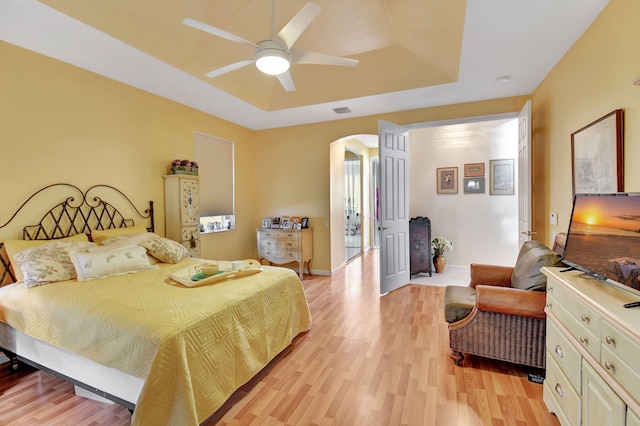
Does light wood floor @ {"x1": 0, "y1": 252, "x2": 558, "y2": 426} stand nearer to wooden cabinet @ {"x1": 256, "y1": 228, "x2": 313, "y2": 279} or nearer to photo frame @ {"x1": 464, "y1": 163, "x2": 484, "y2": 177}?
wooden cabinet @ {"x1": 256, "y1": 228, "x2": 313, "y2": 279}

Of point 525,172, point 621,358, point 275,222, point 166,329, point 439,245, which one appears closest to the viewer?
point 621,358

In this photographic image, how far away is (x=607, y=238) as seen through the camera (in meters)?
1.53

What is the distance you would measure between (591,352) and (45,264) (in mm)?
3649

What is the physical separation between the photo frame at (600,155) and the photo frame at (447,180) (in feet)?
9.65

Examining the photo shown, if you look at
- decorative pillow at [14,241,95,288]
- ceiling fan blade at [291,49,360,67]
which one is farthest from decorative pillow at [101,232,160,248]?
ceiling fan blade at [291,49,360,67]

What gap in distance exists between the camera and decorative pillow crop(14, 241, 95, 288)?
234 centimetres

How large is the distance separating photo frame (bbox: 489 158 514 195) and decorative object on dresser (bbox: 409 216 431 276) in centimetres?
143

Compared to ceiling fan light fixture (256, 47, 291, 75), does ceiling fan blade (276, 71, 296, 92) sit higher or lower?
higher

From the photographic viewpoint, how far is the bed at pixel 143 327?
159cm

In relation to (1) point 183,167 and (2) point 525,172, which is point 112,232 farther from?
(2) point 525,172

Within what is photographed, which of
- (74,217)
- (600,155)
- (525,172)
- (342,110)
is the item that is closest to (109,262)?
(74,217)

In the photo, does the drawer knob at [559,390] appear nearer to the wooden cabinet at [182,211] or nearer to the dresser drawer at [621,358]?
the dresser drawer at [621,358]

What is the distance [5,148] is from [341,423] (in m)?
3.55

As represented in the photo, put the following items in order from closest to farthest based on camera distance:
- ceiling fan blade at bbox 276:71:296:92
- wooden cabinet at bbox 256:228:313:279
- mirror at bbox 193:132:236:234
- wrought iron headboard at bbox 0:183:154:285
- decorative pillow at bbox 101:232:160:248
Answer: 1. ceiling fan blade at bbox 276:71:296:92
2. wrought iron headboard at bbox 0:183:154:285
3. decorative pillow at bbox 101:232:160:248
4. mirror at bbox 193:132:236:234
5. wooden cabinet at bbox 256:228:313:279
